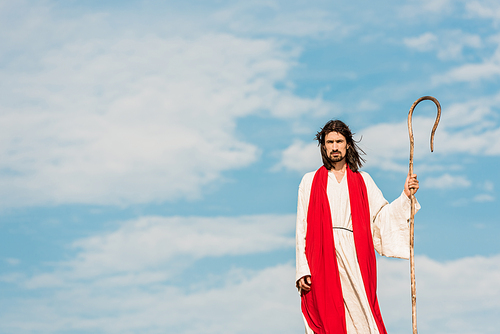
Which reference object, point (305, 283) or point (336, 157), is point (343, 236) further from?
point (336, 157)

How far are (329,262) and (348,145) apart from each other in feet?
5.93

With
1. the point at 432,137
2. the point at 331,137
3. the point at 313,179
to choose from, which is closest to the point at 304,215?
the point at 313,179

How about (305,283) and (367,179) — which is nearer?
(305,283)

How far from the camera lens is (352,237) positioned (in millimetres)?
10367

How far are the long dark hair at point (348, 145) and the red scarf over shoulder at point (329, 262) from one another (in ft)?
0.82

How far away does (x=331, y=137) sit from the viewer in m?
10.6

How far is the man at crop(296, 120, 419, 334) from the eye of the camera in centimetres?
1011

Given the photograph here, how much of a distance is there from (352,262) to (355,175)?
1.35 metres

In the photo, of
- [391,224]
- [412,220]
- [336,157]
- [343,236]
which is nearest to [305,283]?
[343,236]

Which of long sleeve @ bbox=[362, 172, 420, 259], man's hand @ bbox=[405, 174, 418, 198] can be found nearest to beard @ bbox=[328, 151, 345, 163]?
long sleeve @ bbox=[362, 172, 420, 259]

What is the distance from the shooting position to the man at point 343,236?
398 inches

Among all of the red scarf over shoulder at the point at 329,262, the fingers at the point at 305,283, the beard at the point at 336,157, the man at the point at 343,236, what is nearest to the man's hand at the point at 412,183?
the man at the point at 343,236

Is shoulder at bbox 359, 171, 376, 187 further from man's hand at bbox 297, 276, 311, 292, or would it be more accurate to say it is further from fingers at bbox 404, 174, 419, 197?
man's hand at bbox 297, 276, 311, 292

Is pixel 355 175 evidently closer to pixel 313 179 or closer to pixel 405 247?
pixel 313 179
